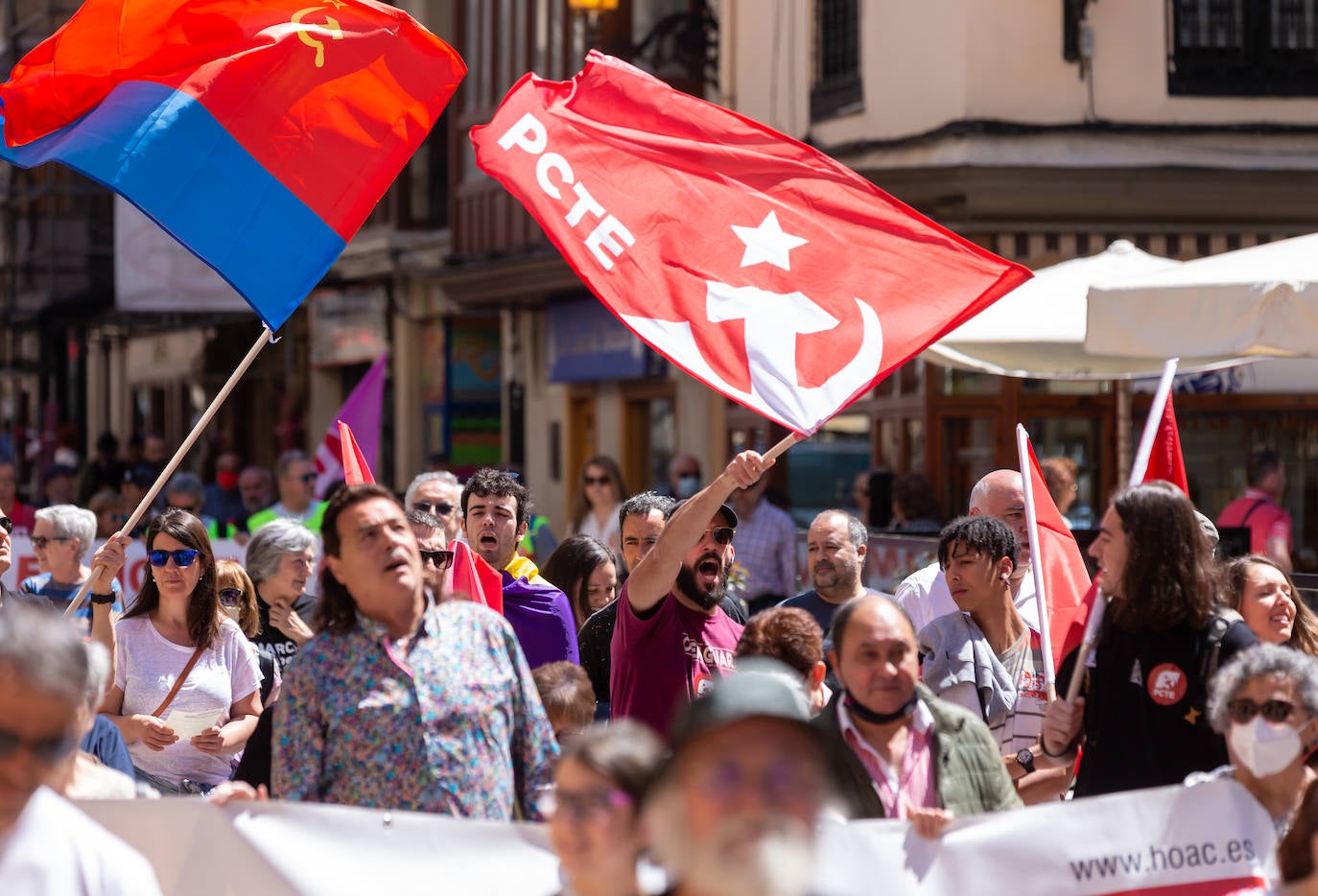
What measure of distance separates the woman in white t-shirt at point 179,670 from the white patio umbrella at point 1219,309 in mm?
4126

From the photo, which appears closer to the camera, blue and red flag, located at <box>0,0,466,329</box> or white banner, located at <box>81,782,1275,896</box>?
white banner, located at <box>81,782,1275,896</box>

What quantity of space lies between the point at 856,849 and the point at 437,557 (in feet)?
8.18

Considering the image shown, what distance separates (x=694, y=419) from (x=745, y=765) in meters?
15.6

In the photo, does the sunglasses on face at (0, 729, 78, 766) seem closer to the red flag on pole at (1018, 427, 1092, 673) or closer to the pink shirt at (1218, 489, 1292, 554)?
the red flag on pole at (1018, 427, 1092, 673)

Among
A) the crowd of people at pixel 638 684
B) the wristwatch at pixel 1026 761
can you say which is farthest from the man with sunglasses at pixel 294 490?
the wristwatch at pixel 1026 761

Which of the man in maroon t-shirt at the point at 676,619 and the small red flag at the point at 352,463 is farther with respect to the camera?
the small red flag at the point at 352,463

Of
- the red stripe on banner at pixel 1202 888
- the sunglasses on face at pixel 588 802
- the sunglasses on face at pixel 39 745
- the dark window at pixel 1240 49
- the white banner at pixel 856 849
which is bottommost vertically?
the red stripe on banner at pixel 1202 888

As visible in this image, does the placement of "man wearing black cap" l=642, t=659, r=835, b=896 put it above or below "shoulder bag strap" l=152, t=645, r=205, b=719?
above

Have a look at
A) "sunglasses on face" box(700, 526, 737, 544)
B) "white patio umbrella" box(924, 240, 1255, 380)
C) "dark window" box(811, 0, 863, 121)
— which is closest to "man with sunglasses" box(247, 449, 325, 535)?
"white patio umbrella" box(924, 240, 1255, 380)

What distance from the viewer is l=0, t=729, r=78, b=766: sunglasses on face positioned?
154 inches

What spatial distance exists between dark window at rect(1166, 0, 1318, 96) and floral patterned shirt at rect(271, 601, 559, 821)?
38.8 ft

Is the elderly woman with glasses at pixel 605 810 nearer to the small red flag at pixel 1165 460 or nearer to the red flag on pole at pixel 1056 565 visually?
the red flag on pole at pixel 1056 565

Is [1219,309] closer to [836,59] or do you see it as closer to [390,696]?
[390,696]

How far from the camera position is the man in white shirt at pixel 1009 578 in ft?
24.8
